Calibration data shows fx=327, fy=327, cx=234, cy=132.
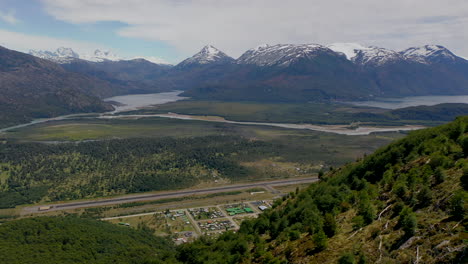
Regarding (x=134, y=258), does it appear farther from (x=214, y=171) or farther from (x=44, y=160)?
(x=44, y=160)

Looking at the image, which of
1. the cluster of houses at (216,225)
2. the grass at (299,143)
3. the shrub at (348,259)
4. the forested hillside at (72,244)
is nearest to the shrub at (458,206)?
the shrub at (348,259)

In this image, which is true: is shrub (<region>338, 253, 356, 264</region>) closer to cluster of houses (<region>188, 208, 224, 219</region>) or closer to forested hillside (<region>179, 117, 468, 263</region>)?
forested hillside (<region>179, 117, 468, 263</region>)

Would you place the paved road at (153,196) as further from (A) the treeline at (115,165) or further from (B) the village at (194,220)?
(B) the village at (194,220)

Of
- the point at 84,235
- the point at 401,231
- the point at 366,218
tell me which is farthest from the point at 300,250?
the point at 84,235

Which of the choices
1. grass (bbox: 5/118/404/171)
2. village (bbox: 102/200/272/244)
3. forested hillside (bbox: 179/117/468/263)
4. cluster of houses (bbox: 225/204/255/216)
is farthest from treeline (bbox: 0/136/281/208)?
forested hillside (bbox: 179/117/468/263)

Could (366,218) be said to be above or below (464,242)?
below

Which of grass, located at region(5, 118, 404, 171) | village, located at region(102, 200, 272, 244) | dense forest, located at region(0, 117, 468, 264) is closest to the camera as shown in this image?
dense forest, located at region(0, 117, 468, 264)

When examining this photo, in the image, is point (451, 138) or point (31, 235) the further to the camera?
point (31, 235)
